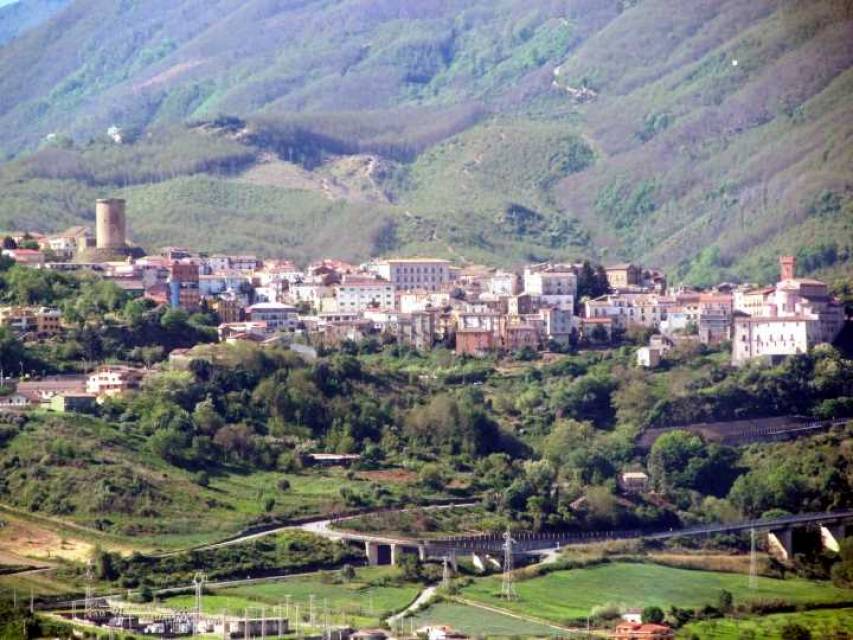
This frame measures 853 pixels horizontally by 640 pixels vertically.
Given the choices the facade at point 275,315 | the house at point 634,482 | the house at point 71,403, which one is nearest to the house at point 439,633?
the house at point 634,482

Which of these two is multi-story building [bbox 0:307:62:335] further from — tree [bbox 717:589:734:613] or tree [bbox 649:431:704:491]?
tree [bbox 717:589:734:613]

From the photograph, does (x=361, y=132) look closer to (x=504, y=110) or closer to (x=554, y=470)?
(x=504, y=110)

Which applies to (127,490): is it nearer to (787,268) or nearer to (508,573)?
(508,573)

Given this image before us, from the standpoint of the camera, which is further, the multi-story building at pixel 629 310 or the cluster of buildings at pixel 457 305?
the multi-story building at pixel 629 310

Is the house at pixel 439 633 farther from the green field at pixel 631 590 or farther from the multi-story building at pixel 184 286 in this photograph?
→ the multi-story building at pixel 184 286

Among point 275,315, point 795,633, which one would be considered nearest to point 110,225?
point 275,315

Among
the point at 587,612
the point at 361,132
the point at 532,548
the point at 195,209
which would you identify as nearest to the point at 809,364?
the point at 532,548

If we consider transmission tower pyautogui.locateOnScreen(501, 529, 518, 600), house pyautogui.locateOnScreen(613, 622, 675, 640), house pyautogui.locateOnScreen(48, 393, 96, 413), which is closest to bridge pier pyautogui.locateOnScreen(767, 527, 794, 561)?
transmission tower pyautogui.locateOnScreen(501, 529, 518, 600)

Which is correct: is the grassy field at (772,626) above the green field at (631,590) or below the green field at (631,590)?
below
